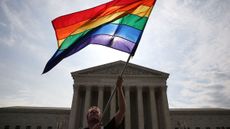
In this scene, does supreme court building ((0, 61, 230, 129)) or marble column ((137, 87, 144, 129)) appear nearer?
marble column ((137, 87, 144, 129))

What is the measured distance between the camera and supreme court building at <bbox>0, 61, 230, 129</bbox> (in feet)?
130

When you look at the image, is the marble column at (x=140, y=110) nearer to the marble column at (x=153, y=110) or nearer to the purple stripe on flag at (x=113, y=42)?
the marble column at (x=153, y=110)

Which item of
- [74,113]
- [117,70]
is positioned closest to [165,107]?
[117,70]

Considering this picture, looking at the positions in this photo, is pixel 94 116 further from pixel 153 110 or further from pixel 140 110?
pixel 153 110

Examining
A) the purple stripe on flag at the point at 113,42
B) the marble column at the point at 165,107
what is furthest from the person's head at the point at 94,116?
the marble column at the point at 165,107

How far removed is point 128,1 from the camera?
261 inches

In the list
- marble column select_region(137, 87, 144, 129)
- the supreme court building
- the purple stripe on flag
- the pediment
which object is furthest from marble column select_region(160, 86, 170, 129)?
the purple stripe on flag

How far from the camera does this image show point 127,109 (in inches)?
1542

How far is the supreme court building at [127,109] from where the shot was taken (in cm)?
3953

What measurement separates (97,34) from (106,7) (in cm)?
98

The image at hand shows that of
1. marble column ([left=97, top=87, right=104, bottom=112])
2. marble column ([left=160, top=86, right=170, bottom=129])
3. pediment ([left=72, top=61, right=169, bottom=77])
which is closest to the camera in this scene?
marble column ([left=160, top=86, right=170, bottom=129])

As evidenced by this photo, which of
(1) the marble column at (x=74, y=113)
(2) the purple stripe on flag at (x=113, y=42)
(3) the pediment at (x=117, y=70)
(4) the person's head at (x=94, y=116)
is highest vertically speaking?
(3) the pediment at (x=117, y=70)

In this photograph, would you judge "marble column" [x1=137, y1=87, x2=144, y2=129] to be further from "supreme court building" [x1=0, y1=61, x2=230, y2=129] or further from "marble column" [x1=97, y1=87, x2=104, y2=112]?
"marble column" [x1=97, y1=87, x2=104, y2=112]

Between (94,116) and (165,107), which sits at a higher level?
(165,107)
